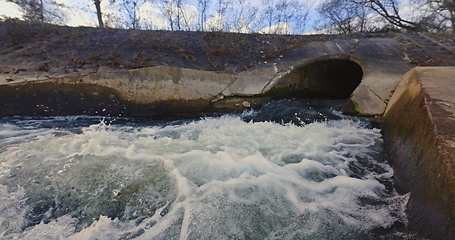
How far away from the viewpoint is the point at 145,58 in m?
6.98

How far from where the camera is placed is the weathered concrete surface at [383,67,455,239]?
1.78m

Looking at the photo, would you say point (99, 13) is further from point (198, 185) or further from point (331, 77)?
point (198, 185)

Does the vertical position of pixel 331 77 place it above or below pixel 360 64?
below

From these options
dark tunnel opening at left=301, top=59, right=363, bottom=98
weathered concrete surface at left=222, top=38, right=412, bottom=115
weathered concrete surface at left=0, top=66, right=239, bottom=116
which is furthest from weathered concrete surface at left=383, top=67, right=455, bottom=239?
weathered concrete surface at left=0, top=66, right=239, bottom=116

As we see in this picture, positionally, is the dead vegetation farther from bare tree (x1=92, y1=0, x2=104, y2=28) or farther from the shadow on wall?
bare tree (x1=92, y1=0, x2=104, y2=28)

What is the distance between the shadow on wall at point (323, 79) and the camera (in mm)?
7098

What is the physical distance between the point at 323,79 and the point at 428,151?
6.33 meters

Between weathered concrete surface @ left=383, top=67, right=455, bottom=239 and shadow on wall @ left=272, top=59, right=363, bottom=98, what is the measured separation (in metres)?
3.48

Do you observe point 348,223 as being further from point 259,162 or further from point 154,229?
point 154,229

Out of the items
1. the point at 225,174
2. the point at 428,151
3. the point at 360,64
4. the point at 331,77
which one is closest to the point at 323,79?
the point at 331,77

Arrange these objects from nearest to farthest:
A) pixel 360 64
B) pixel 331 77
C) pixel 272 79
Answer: pixel 360 64
pixel 272 79
pixel 331 77

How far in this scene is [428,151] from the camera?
219 centimetres

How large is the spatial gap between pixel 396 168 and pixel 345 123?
2.11 m

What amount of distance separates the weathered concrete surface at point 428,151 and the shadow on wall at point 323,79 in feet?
11.4
